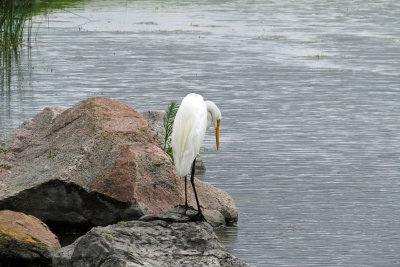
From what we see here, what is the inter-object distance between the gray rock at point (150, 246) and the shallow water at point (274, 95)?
3.25ft

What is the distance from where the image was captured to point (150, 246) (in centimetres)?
698

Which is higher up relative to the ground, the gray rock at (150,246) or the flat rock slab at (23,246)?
the gray rock at (150,246)

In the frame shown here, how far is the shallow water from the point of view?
9.05m

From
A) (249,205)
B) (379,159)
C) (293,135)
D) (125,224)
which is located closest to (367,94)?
(293,135)

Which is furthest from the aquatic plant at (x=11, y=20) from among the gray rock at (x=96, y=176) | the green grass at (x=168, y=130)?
the gray rock at (x=96, y=176)

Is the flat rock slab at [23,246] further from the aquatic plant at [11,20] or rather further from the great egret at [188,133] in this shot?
the aquatic plant at [11,20]

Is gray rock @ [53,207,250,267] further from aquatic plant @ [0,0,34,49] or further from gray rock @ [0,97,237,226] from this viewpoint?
aquatic plant @ [0,0,34,49]

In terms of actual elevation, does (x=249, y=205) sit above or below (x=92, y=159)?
below

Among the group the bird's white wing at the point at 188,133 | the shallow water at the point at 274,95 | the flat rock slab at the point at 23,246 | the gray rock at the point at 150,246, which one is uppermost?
the bird's white wing at the point at 188,133

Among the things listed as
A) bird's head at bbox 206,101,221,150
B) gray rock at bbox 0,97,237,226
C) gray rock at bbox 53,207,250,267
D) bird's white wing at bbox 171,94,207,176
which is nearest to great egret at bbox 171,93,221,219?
bird's white wing at bbox 171,94,207,176

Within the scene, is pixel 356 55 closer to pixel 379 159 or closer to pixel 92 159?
pixel 379 159

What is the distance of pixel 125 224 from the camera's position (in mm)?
7234

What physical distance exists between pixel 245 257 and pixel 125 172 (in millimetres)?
1459

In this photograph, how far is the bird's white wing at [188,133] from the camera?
7879 mm
